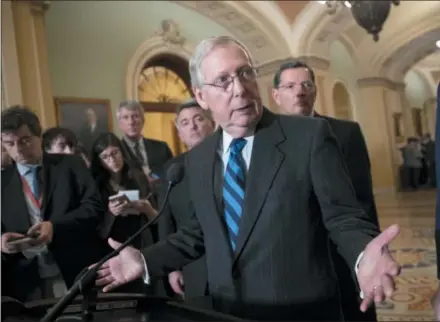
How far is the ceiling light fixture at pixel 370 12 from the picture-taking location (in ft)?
5.98

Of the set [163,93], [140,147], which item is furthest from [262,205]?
[163,93]

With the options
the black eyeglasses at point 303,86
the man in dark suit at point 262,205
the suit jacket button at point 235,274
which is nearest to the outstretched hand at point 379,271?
the man in dark suit at point 262,205

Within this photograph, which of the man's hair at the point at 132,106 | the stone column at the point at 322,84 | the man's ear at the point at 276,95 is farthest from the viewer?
the man's hair at the point at 132,106

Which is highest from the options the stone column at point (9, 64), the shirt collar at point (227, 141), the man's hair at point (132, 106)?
the stone column at point (9, 64)

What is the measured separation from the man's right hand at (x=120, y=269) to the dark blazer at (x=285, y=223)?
15 centimetres

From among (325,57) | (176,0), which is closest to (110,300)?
(325,57)

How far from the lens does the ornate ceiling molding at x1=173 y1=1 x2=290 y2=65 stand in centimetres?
183

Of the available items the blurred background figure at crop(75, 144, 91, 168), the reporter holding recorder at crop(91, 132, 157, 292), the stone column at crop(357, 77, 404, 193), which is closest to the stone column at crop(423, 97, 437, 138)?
the stone column at crop(357, 77, 404, 193)

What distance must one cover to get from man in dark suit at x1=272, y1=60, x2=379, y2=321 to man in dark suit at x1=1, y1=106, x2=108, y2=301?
649 mm

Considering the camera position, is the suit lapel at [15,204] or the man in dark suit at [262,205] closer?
the man in dark suit at [262,205]

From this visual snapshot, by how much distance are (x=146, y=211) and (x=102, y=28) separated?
1.14 metres

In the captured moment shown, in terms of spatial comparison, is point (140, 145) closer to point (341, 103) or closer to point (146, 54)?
point (146, 54)

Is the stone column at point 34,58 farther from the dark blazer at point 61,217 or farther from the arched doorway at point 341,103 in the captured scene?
the arched doorway at point 341,103

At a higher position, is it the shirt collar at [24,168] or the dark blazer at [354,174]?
the shirt collar at [24,168]
